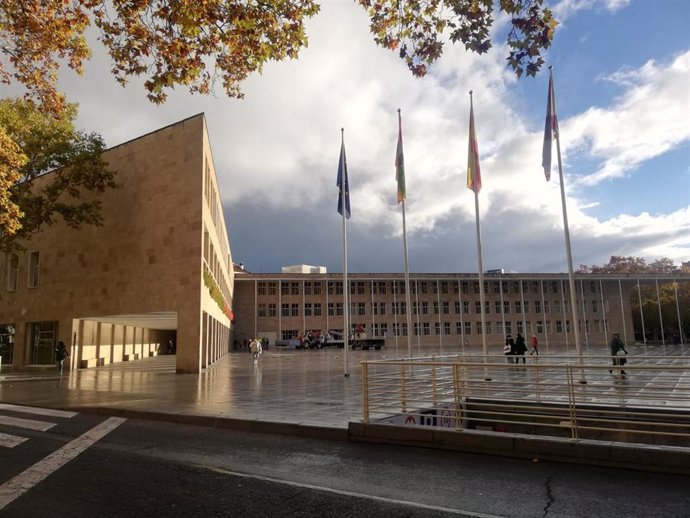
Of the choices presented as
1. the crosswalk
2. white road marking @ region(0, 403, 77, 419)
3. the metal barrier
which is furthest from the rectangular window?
the metal barrier

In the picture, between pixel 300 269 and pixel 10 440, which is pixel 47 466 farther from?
pixel 300 269

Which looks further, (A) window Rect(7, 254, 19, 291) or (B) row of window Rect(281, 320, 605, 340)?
(B) row of window Rect(281, 320, 605, 340)

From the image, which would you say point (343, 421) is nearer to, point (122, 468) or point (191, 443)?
point (191, 443)

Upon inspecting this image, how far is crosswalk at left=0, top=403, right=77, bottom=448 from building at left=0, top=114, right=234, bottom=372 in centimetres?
1186

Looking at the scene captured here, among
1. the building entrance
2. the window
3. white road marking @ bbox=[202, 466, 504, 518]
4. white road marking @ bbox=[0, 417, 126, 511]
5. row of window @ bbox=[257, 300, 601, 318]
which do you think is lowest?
white road marking @ bbox=[202, 466, 504, 518]

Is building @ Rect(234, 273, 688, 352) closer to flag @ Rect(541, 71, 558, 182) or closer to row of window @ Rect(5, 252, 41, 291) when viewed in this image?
row of window @ Rect(5, 252, 41, 291)

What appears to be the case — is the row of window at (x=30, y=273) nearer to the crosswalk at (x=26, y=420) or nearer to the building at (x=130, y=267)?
the building at (x=130, y=267)

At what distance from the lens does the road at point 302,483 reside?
5.18 m

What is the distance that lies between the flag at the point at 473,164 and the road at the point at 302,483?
13.2 meters

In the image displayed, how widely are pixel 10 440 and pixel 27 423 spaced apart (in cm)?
203

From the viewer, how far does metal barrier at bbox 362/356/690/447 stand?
7.70 m

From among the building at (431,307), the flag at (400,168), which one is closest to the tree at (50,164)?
the flag at (400,168)

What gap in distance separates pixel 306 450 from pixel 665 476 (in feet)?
15.9

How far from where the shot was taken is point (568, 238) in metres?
17.1
